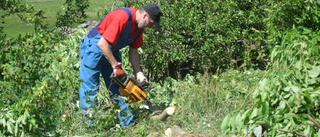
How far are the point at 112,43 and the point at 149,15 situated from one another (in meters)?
0.49

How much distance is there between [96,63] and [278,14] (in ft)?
8.55

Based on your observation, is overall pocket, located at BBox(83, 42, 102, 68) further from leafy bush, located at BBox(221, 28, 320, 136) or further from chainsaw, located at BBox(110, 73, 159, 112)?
leafy bush, located at BBox(221, 28, 320, 136)

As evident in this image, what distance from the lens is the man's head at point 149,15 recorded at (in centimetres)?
415

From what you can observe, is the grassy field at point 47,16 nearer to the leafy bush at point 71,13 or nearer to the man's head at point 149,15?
the leafy bush at point 71,13

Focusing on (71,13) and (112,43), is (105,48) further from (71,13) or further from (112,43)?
(71,13)

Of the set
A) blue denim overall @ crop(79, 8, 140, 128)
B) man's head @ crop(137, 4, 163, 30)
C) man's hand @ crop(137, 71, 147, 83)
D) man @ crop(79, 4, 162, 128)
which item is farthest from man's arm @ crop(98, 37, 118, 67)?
man's hand @ crop(137, 71, 147, 83)

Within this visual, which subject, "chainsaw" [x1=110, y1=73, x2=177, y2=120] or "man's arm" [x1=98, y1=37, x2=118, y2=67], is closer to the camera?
"man's arm" [x1=98, y1=37, x2=118, y2=67]

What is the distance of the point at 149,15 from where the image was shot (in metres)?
4.18

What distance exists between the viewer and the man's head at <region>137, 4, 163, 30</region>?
4.15m

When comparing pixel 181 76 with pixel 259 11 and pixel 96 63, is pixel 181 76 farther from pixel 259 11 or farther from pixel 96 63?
pixel 96 63

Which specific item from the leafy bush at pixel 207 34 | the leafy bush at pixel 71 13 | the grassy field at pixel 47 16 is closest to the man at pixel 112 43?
the leafy bush at pixel 207 34

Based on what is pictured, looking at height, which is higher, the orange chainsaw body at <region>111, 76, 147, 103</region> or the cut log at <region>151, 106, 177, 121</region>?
the orange chainsaw body at <region>111, 76, 147, 103</region>

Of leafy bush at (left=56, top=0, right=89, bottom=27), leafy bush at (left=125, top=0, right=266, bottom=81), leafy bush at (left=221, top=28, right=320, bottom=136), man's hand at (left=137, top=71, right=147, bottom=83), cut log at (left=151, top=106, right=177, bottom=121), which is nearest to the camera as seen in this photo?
leafy bush at (left=221, top=28, right=320, bottom=136)

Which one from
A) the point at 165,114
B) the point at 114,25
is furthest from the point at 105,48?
the point at 165,114
